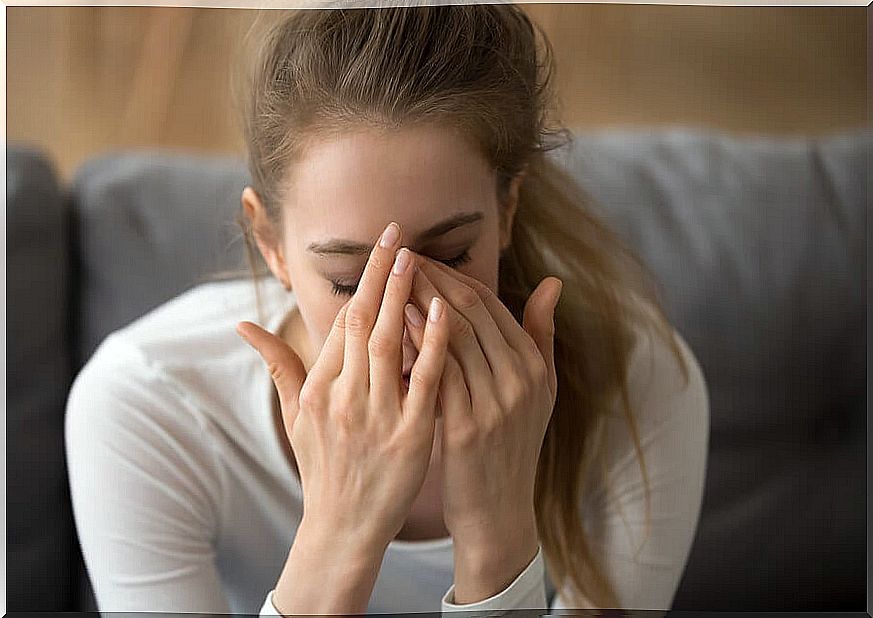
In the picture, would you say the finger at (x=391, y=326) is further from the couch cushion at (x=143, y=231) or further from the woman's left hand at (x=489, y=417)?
the couch cushion at (x=143, y=231)

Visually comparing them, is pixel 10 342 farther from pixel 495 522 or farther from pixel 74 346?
pixel 495 522

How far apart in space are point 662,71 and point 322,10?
266mm

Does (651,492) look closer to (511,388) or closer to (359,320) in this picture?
(511,388)

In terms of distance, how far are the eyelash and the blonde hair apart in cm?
6

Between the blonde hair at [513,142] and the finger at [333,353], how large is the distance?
89 millimetres

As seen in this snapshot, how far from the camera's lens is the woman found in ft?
2.07

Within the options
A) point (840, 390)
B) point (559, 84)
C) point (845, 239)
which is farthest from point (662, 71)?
point (840, 390)

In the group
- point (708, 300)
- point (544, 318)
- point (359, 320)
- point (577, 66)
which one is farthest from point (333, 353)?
point (708, 300)

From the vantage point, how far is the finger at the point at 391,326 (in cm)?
62

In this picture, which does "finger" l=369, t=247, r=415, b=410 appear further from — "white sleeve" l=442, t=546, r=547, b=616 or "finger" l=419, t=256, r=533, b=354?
"white sleeve" l=442, t=546, r=547, b=616

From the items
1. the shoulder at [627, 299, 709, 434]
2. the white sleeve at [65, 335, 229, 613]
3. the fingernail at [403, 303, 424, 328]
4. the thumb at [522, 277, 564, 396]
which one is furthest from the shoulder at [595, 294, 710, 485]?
the white sleeve at [65, 335, 229, 613]

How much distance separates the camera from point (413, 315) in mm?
637

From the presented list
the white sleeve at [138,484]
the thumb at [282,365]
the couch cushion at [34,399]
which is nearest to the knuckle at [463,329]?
the thumb at [282,365]

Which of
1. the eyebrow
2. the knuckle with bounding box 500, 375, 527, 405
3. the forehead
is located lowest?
the knuckle with bounding box 500, 375, 527, 405
